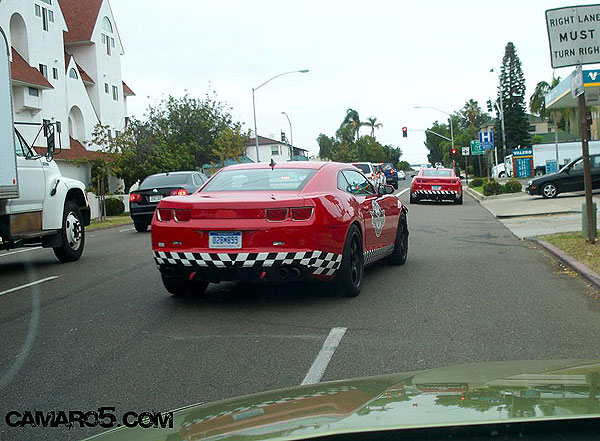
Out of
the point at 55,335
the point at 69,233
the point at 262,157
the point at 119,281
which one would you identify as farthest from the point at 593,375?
the point at 262,157

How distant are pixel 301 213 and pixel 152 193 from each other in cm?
1217

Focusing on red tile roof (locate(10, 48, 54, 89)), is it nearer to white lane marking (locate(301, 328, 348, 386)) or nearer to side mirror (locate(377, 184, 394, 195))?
side mirror (locate(377, 184, 394, 195))

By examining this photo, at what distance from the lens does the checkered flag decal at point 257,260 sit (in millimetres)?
7066

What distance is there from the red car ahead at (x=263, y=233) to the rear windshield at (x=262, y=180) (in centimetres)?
1

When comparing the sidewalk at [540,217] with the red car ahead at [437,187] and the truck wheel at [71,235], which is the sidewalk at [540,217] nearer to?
the red car ahead at [437,187]

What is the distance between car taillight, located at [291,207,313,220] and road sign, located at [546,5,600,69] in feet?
17.9

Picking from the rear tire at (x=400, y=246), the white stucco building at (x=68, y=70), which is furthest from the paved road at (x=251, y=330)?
the white stucco building at (x=68, y=70)

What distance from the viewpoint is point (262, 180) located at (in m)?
8.13

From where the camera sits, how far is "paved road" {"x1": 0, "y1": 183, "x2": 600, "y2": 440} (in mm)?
4938

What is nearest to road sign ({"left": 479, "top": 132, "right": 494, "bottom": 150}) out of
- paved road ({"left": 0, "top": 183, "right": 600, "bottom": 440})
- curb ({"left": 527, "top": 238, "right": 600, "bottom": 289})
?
curb ({"left": 527, "top": 238, "right": 600, "bottom": 289})

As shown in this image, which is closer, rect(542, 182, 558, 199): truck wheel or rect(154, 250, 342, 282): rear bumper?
rect(154, 250, 342, 282): rear bumper

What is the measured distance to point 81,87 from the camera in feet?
147

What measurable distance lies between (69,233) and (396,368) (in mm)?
8480

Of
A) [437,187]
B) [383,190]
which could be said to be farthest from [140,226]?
[437,187]
